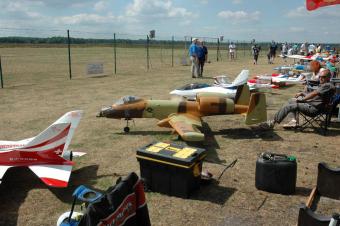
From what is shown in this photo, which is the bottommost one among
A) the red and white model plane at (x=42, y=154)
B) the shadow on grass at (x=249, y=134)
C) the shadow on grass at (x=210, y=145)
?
the shadow on grass at (x=210, y=145)

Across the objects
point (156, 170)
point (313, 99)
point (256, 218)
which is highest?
point (313, 99)

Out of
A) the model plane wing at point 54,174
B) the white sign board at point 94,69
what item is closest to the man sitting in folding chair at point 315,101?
the model plane wing at point 54,174

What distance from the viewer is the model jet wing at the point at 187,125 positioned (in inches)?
280

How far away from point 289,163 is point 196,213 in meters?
1.72

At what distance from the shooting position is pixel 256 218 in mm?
4941

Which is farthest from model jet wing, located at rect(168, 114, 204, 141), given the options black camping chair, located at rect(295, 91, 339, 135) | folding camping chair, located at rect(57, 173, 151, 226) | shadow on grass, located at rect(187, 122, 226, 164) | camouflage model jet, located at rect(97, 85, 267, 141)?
folding camping chair, located at rect(57, 173, 151, 226)

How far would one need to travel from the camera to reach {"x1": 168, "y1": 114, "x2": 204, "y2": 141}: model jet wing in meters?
7.10

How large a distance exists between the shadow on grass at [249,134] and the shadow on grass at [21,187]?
406 cm

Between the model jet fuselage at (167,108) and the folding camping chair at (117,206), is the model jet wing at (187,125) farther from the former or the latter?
the folding camping chair at (117,206)

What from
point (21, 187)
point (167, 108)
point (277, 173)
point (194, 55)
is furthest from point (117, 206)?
point (194, 55)

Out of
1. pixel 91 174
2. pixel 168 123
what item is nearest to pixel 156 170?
pixel 91 174

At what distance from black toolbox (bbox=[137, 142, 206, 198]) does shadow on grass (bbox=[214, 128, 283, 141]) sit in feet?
12.4

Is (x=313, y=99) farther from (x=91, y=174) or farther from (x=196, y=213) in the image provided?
(x=91, y=174)

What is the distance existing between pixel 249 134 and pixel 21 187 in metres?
6.01
